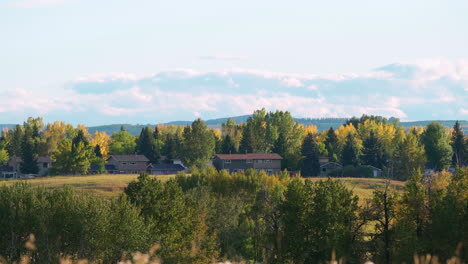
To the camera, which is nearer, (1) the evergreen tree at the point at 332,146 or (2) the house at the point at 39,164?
(1) the evergreen tree at the point at 332,146

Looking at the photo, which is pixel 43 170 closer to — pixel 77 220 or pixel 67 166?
pixel 67 166

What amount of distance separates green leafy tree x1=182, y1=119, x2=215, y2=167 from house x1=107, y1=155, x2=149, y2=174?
13707 mm

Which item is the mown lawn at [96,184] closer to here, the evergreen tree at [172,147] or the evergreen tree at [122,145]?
the evergreen tree at [172,147]

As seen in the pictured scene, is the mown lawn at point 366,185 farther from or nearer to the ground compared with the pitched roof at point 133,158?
nearer to the ground

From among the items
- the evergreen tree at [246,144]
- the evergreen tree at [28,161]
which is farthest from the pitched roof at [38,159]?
the evergreen tree at [246,144]

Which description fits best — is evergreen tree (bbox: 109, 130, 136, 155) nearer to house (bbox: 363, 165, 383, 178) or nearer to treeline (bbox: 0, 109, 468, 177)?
treeline (bbox: 0, 109, 468, 177)

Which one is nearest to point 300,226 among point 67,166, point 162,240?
point 162,240

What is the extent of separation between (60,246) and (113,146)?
131963 mm

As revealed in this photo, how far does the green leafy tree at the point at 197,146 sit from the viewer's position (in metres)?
143

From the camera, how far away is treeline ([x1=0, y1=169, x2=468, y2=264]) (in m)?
46.7

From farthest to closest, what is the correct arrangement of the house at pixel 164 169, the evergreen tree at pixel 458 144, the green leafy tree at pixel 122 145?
the green leafy tree at pixel 122 145 < the house at pixel 164 169 < the evergreen tree at pixel 458 144

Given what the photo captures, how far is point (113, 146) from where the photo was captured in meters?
182

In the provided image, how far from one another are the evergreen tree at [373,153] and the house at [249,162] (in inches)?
833

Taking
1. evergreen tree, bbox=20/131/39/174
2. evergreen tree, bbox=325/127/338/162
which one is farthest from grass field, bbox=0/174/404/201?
evergreen tree, bbox=325/127/338/162
